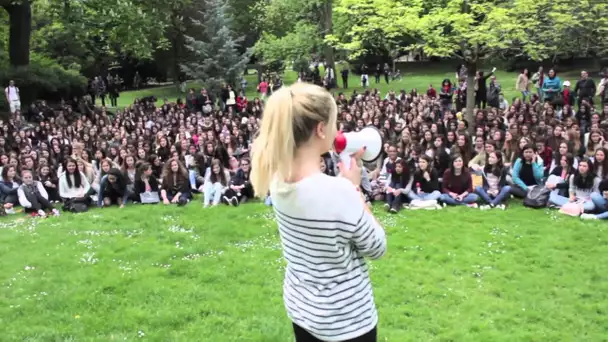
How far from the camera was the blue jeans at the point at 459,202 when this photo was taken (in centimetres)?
998

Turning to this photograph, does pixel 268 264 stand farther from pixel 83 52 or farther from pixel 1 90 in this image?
pixel 83 52

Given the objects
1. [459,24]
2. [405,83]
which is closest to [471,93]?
[459,24]

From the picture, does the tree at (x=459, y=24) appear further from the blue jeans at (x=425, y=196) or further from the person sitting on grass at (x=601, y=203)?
the person sitting on grass at (x=601, y=203)

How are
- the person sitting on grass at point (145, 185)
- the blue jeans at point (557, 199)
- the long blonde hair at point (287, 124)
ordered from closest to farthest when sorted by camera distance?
the long blonde hair at point (287, 124) < the blue jeans at point (557, 199) < the person sitting on grass at point (145, 185)

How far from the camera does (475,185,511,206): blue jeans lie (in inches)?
389

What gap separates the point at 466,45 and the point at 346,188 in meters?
12.6

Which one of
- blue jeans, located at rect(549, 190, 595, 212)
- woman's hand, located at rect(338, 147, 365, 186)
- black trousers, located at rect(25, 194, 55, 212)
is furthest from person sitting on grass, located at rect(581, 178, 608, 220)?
black trousers, located at rect(25, 194, 55, 212)

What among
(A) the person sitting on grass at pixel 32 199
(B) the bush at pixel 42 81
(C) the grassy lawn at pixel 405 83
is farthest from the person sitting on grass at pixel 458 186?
(C) the grassy lawn at pixel 405 83

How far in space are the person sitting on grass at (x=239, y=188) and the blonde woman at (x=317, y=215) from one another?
29.3 ft

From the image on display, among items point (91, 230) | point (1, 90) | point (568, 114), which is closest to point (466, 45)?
point (568, 114)

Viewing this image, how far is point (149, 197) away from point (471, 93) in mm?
8654

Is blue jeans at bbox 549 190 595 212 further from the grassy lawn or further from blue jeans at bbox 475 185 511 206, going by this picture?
the grassy lawn

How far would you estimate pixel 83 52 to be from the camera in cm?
3341

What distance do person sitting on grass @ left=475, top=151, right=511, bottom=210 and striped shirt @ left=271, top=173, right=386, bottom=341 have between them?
8385mm
